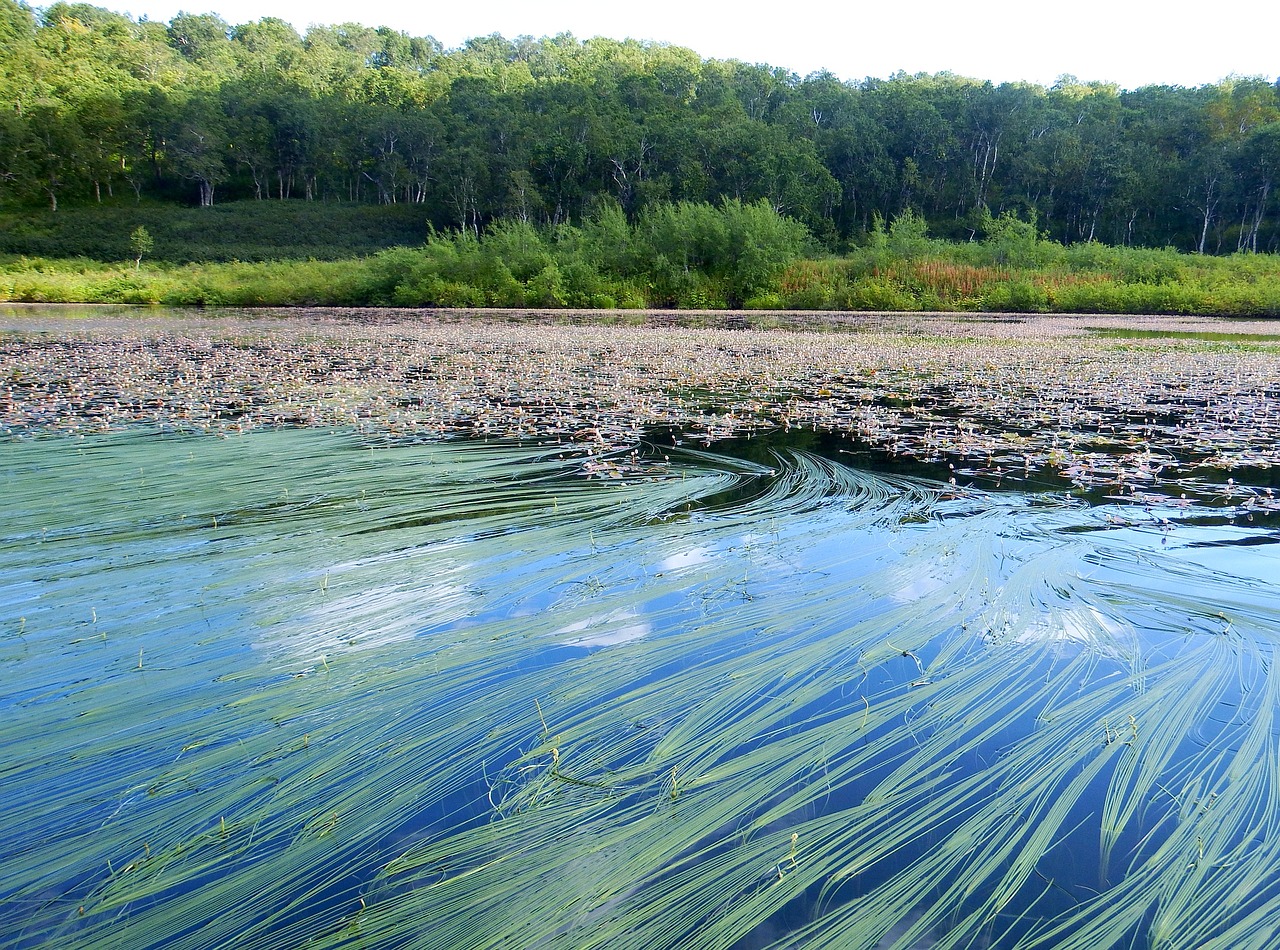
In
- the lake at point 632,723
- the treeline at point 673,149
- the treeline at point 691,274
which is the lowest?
the lake at point 632,723

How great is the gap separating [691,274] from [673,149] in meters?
31.2

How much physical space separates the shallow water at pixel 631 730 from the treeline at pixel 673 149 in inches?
1727

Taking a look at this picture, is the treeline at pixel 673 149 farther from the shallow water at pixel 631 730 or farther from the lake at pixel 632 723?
the shallow water at pixel 631 730

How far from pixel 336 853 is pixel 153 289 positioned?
38.9 m

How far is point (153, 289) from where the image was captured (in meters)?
34.0

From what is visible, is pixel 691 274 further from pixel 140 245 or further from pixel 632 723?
pixel 140 245

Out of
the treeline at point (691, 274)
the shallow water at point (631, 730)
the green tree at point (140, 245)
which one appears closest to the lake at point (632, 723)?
the shallow water at point (631, 730)

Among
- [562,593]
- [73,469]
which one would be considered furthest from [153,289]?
[562,593]

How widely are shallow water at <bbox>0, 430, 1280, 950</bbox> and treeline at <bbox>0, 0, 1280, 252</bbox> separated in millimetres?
43859

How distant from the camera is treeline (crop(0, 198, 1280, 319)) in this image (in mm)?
29141

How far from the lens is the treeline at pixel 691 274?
29.1 metres

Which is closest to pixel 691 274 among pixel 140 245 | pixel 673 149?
pixel 673 149

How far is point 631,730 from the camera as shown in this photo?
249cm

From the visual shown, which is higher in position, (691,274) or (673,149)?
(673,149)
